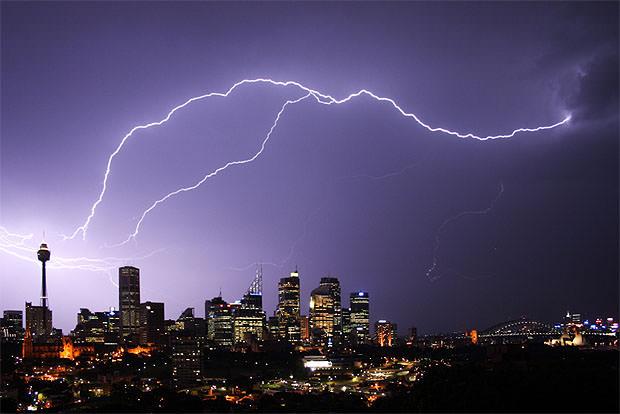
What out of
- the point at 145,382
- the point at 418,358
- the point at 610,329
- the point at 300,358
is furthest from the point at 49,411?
the point at 610,329

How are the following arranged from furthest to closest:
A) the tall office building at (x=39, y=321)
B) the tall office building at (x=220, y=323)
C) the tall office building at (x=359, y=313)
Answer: the tall office building at (x=359, y=313)
the tall office building at (x=220, y=323)
the tall office building at (x=39, y=321)

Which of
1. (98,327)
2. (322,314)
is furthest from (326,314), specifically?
(98,327)

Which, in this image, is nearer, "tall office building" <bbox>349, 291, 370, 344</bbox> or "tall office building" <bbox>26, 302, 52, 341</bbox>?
"tall office building" <bbox>26, 302, 52, 341</bbox>

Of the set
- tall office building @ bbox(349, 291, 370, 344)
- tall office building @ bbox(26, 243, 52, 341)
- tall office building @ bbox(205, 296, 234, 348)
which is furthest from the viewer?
tall office building @ bbox(349, 291, 370, 344)

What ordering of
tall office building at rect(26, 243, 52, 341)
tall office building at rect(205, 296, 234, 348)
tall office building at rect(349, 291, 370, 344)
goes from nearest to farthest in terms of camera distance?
tall office building at rect(26, 243, 52, 341)
tall office building at rect(205, 296, 234, 348)
tall office building at rect(349, 291, 370, 344)

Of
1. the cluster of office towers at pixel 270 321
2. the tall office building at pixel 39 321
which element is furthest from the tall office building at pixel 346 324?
the tall office building at pixel 39 321

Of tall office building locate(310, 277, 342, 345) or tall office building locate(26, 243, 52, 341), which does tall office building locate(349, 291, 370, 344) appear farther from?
tall office building locate(26, 243, 52, 341)

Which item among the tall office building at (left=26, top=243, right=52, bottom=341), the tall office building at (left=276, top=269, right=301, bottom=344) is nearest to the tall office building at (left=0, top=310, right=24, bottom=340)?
the tall office building at (left=26, top=243, right=52, bottom=341)

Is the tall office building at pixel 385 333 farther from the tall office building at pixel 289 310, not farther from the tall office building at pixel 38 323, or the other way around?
the tall office building at pixel 38 323
